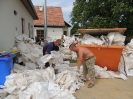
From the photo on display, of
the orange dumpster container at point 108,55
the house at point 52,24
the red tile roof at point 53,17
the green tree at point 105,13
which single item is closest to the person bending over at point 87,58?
the orange dumpster container at point 108,55

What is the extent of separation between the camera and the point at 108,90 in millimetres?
4414

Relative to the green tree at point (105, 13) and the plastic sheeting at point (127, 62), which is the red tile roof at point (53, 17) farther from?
the plastic sheeting at point (127, 62)

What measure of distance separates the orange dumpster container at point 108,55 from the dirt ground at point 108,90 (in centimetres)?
110

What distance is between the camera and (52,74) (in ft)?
15.5

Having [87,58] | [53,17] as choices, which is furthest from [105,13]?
[53,17]

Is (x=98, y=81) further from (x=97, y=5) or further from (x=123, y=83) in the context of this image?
(x=97, y=5)

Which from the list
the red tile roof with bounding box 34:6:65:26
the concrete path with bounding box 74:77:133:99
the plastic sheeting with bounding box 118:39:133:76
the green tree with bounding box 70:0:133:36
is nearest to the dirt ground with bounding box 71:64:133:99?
the concrete path with bounding box 74:77:133:99

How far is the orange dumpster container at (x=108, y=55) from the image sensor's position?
610 centimetres

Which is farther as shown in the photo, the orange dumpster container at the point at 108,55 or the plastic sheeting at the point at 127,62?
the plastic sheeting at the point at 127,62

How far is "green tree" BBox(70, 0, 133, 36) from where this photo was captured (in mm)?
11320

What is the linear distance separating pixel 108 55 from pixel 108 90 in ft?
6.79

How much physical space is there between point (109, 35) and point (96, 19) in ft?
21.3

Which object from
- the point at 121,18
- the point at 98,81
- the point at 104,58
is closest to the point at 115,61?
the point at 104,58

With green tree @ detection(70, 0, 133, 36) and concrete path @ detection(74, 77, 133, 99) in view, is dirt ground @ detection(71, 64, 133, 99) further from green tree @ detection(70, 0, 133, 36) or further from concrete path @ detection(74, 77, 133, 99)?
green tree @ detection(70, 0, 133, 36)
